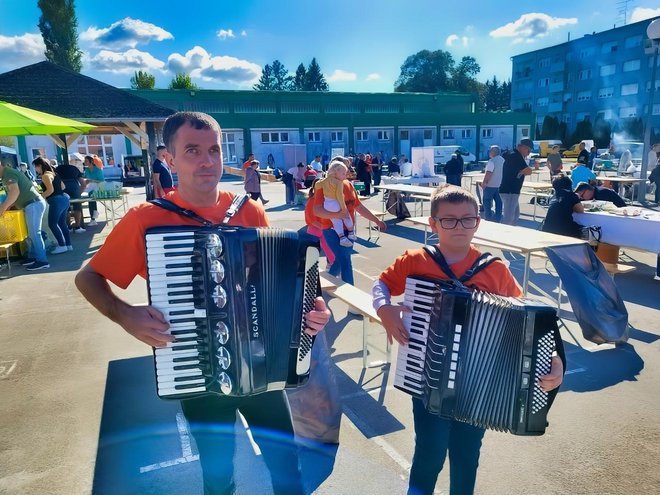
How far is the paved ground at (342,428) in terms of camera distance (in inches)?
123

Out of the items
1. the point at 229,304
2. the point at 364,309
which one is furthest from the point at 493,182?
the point at 229,304

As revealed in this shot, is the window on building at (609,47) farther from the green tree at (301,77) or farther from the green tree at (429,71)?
the green tree at (301,77)

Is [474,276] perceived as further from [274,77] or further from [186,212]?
[274,77]

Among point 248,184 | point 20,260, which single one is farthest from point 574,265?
point 248,184

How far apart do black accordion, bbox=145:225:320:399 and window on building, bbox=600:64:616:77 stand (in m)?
67.9

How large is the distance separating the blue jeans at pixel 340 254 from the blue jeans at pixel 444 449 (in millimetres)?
3500

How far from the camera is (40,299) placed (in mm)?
7102

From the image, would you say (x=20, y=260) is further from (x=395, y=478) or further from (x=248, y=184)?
(x=395, y=478)

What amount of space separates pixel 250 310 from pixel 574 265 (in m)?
4.24

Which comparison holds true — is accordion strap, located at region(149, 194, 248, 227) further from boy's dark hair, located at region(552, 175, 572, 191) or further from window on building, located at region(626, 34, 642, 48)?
window on building, located at region(626, 34, 642, 48)

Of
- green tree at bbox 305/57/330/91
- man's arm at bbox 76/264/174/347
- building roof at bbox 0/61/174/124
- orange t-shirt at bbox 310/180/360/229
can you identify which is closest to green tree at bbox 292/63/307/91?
green tree at bbox 305/57/330/91

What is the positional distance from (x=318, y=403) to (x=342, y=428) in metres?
0.53

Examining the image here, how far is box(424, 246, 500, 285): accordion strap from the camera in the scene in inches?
91.7

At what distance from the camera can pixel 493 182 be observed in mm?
11539
